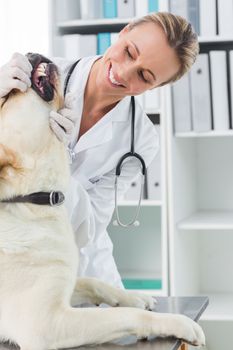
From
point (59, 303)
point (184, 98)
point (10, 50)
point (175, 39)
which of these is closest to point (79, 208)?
point (59, 303)

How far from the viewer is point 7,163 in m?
1.25

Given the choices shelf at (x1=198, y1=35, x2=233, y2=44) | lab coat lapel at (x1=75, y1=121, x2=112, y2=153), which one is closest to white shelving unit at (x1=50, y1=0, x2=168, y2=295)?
shelf at (x1=198, y1=35, x2=233, y2=44)

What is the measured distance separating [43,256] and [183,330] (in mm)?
273

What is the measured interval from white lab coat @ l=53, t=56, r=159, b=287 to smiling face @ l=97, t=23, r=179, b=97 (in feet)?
0.39

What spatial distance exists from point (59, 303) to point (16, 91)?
0.41 meters

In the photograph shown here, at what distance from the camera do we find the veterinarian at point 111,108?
1.74 meters

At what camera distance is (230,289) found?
316 centimetres

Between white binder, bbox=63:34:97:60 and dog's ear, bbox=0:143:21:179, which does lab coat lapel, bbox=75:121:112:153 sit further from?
white binder, bbox=63:34:97:60

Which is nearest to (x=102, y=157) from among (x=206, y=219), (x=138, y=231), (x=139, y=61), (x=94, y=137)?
(x=94, y=137)

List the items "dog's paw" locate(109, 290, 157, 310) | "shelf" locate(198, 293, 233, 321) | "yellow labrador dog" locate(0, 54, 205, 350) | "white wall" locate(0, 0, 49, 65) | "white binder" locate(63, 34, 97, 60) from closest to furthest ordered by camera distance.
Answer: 1. "yellow labrador dog" locate(0, 54, 205, 350)
2. "dog's paw" locate(109, 290, 157, 310)
3. "shelf" locate(198, 293, 233, 321)
4. "white binder" locate(63, 34, 97, 60)
5. "white wall" locate(0, 0, 49, 65)

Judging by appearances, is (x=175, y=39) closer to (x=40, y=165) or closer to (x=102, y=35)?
(x=40, y=165)

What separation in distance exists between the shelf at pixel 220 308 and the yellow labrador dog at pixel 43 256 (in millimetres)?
1399

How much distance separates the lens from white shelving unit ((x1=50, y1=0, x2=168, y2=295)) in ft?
9.15

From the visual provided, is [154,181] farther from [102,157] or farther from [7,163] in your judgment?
[7,163]
